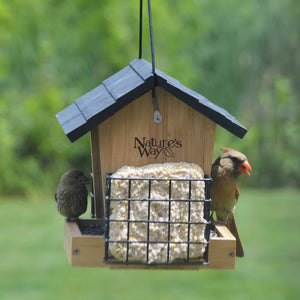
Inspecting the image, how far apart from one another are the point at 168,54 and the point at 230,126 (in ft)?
28.9

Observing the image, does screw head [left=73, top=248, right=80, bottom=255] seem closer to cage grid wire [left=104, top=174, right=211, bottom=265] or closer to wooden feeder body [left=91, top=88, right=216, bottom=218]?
cage grid wire [left=104, top=174, right=211, bottom=265]

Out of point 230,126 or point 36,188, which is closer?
point 230,126

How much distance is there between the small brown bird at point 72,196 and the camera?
3037 mm

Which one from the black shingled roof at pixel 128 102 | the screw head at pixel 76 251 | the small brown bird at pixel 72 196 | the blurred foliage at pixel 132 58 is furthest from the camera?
the blurred foliage at pixel 132 58

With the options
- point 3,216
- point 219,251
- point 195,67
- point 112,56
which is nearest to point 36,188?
point 3,216

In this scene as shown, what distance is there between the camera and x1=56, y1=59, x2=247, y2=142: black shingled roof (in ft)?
8.07

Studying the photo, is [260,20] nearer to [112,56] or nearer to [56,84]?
[112,56]

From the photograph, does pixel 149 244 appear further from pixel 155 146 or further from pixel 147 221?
pixel 155 146

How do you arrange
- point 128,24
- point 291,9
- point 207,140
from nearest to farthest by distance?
point 207,140 → point 128,24 → point 291,9

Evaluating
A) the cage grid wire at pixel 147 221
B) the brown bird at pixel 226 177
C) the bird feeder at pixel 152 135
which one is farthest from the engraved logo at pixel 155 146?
the brown bird at pixel 226 177

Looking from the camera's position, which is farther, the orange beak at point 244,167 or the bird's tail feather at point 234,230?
the bird's tail feather at point 234,230

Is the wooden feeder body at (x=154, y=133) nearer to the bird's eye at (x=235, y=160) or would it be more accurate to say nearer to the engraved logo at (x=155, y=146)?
the engraved logo at (x=155, y=146)

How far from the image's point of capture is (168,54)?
11242 mm

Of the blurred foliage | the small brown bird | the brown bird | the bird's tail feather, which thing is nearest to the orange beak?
the brown bird
